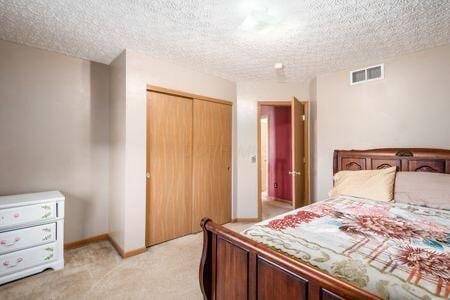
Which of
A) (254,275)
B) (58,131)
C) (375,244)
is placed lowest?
(254,275)

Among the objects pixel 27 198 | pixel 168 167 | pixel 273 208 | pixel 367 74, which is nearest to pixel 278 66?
pixel 367 74

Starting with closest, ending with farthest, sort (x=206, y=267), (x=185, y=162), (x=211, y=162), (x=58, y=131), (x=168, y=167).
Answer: (x=206, y=267), (x=58, y=131), (x=168, y=167), (x=185, y=162), (x=211, y=162)

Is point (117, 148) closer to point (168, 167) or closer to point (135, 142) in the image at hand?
point (135, 142)

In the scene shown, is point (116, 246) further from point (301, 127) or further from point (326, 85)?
point (326, 85)

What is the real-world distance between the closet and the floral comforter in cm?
163

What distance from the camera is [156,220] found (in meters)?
2.71

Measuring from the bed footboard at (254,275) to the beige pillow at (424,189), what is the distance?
1.73m

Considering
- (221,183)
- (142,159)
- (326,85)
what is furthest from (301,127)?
(142,159)

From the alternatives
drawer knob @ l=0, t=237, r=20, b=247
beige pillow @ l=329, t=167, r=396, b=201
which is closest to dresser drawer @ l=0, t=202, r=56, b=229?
drawer knob @ l=0, t=237, r=20, b=247

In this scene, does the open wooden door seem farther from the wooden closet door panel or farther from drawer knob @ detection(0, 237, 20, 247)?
drawer knob @ detection(0, 237, 20, 247)

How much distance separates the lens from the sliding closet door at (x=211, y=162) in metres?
3.10

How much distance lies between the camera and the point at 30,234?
6.68 feet

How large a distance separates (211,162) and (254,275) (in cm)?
218

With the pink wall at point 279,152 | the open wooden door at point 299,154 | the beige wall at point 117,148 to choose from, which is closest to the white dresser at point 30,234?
the beige wall at point 117,148
